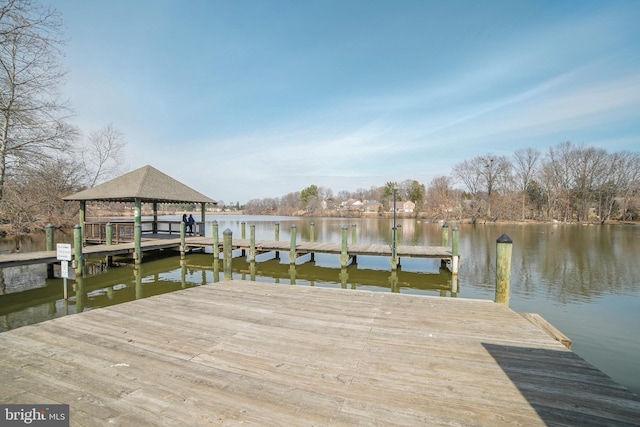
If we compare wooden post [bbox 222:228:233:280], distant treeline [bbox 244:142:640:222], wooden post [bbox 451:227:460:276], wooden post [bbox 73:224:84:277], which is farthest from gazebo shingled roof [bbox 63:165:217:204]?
distant treeline [bbox 244:142:640:222]

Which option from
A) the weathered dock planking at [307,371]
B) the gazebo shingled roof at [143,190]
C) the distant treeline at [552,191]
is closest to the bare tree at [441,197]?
the distant treeline at [552,191]

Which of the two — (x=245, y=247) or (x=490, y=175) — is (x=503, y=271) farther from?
(x=490, y=175)

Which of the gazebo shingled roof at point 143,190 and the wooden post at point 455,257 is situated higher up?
the gazebo shingled roof at point 143,190

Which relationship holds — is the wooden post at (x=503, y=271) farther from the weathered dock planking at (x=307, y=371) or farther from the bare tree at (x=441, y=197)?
the bare tree at (x=441, y=197)

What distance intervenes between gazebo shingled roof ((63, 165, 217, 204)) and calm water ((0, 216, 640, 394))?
3192mm

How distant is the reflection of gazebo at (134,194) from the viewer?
15.2m

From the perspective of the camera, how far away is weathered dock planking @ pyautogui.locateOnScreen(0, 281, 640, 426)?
89.4 inches

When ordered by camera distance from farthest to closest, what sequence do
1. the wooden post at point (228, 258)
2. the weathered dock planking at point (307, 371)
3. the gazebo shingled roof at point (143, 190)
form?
the gazebo shingled roof at point (143, 190), the wooden post at point (228, 258), the weathered dock planking at point (307, 371)

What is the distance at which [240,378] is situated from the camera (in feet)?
9.12

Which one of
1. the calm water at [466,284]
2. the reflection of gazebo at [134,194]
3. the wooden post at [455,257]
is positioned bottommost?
the calm water at [466,284]

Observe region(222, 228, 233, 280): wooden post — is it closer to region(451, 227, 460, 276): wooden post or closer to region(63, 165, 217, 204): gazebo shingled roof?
region(451, 227, 460, 276): wooden post

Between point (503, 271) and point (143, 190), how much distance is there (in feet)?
51.9

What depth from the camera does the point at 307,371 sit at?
290 cm

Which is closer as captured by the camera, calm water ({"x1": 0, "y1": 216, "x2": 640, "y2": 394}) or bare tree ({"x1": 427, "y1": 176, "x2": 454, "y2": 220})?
calm water ({"x1": 0, "y1": 216, "x2": 640, "y2": 394})
